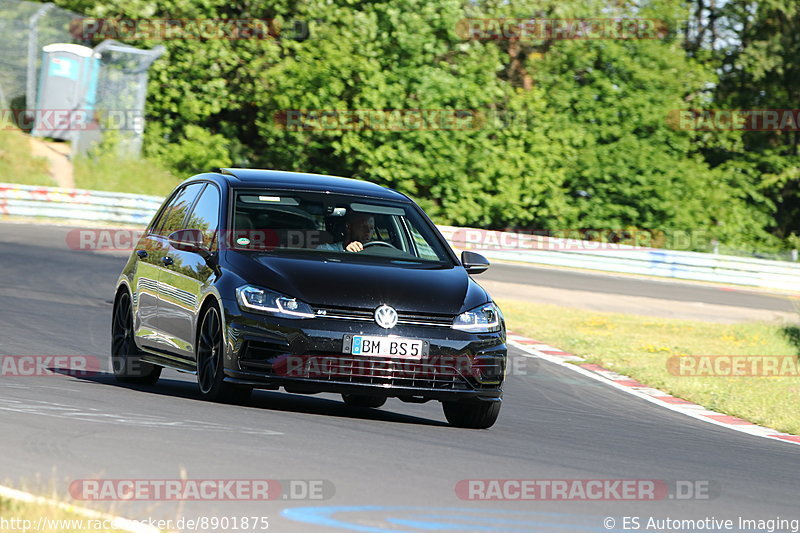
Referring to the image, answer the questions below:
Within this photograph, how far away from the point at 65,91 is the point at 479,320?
103 ft

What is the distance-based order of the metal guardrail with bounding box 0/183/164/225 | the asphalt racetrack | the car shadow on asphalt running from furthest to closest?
the metal guardrail with bounding box 0/183/164/225 < the car shadow on asphalt < the asphalt racetrack

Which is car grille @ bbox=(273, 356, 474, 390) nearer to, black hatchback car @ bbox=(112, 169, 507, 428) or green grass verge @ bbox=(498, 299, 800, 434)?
black hatchback car @ bbox=(112, 169, 507, 428)

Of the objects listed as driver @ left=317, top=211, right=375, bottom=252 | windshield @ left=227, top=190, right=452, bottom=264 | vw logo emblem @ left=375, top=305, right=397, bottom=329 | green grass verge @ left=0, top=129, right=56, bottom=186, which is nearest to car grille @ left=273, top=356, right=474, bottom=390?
vw logo emblem @ left=375, top=305, right=397, bottom=329

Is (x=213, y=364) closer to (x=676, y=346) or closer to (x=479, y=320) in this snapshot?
(x=479, y=320)

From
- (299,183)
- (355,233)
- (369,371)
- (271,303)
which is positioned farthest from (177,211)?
(369,371)

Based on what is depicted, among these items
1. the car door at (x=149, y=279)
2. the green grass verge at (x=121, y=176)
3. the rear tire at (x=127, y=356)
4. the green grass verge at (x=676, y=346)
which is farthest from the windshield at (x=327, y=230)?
the green grass verge at (x=121, y=176)

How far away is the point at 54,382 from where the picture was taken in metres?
9.88

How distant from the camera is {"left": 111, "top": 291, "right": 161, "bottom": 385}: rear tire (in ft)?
34.3

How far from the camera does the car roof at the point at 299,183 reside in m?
9.52

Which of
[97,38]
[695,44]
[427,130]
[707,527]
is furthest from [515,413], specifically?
[695,44]

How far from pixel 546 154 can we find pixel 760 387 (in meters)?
29.7

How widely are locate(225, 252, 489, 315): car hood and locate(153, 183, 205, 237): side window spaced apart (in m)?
1.46

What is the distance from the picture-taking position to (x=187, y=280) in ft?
30.6

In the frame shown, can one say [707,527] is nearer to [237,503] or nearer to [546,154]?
[237,503]
